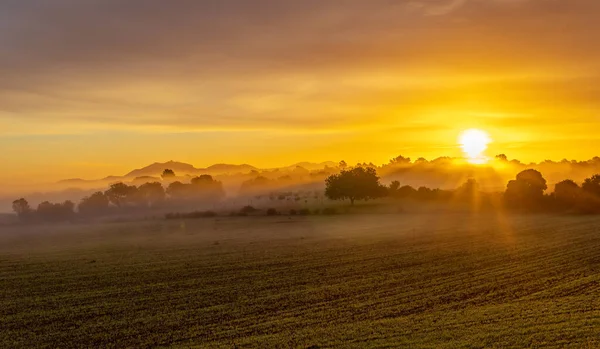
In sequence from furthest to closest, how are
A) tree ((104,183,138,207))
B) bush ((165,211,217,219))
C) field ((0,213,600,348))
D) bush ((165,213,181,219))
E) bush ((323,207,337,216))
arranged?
1. tree ((104,183,138,207))
2. bush ((165,213,181,219))
3. bush ((165,211,217,219))
4. bush ((323,207,337,216))
5. field ((0,213,600,348))

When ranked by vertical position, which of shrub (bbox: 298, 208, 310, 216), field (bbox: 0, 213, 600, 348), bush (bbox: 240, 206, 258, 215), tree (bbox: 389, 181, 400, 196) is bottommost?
field (bbox: 0, 213, 600, 348)

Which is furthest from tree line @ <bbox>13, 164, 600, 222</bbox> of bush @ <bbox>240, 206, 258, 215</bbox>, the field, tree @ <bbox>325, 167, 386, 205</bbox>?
the field

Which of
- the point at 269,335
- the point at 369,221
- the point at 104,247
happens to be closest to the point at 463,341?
the point at 269,335

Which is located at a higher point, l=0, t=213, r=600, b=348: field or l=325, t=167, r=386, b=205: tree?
l=325, t=167, r=386, b=205: tree

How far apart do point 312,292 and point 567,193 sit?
84411 millimetres

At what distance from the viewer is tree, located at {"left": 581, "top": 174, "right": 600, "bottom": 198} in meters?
103

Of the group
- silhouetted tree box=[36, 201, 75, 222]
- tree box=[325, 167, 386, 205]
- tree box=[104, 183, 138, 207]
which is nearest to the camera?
tree box=[325, 167, 386, 205]

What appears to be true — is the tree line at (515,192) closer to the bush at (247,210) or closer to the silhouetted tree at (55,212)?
the bush at (247,210)

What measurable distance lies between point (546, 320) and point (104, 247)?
52461mm

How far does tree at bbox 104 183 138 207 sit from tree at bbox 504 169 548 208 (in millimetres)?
106938

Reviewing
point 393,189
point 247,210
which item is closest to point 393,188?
point 393,189

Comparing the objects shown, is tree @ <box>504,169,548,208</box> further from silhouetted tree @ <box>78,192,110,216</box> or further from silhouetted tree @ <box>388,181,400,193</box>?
silhouetted tree @ <box>78,192,110,216</box>

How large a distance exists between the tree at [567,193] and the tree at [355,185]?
36854 millimetres

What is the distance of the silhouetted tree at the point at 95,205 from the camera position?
137500mm
